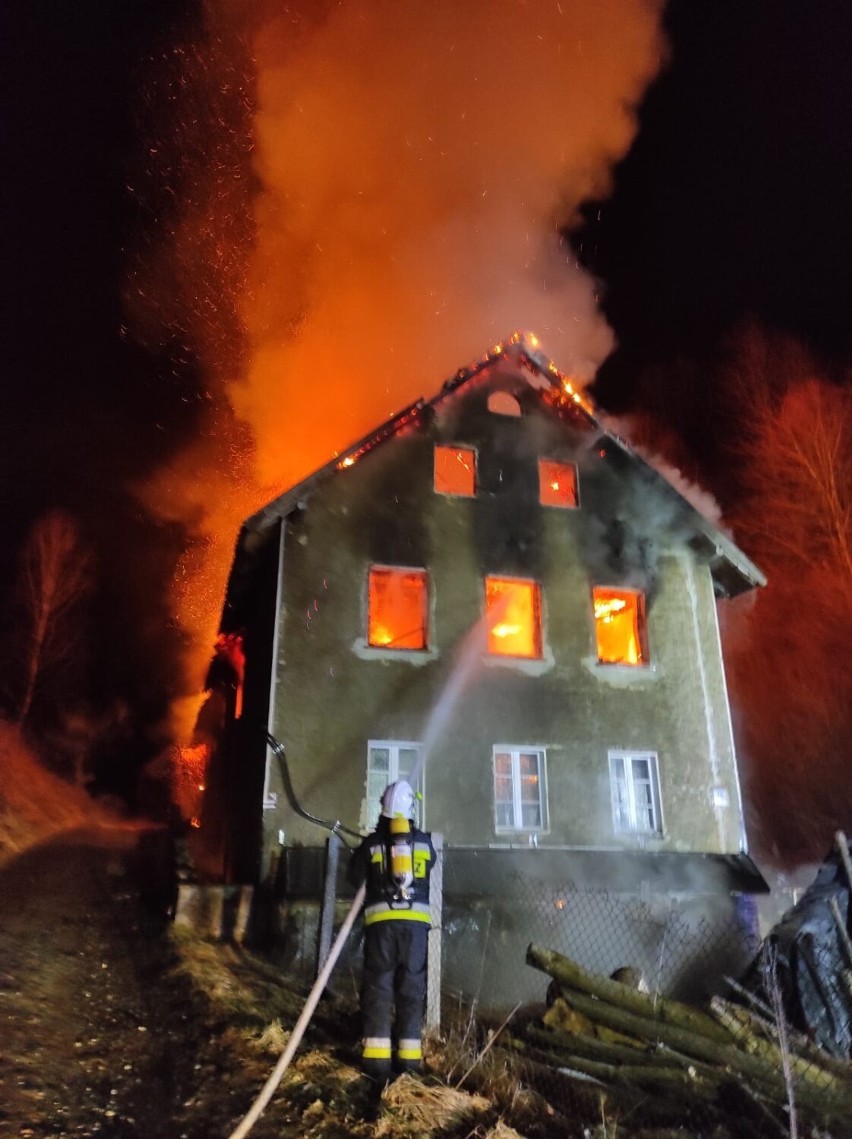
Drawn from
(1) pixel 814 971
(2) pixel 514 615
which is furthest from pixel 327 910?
(2) pixel 514 615

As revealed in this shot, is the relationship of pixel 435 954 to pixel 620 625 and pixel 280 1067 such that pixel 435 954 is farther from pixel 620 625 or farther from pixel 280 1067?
pixel 620 625

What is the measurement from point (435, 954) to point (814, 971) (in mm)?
3598

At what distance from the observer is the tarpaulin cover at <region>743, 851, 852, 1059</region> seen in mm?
6656

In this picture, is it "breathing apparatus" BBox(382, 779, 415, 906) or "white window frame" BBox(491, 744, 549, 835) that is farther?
"white window frame" BBox(491, 744, 549, 835)

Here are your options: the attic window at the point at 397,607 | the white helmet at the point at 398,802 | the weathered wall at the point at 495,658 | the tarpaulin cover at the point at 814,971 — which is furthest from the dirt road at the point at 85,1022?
the attic window at the point at 397,607

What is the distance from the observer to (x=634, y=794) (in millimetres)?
12430

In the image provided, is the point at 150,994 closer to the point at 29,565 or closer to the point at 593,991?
the point at 593,991

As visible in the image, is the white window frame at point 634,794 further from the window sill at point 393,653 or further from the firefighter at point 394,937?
the firefighter at point 394,937

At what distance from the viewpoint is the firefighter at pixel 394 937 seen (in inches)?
187

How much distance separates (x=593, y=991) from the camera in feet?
20.5

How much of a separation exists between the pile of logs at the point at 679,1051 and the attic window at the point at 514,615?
22.4ft

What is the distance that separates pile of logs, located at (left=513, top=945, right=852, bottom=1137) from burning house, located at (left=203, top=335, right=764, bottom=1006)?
4468 millimetres

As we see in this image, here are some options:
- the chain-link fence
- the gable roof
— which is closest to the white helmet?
the chain-link fence

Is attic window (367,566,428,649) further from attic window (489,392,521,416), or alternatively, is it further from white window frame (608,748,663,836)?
white window frame (608,748,663,836)
